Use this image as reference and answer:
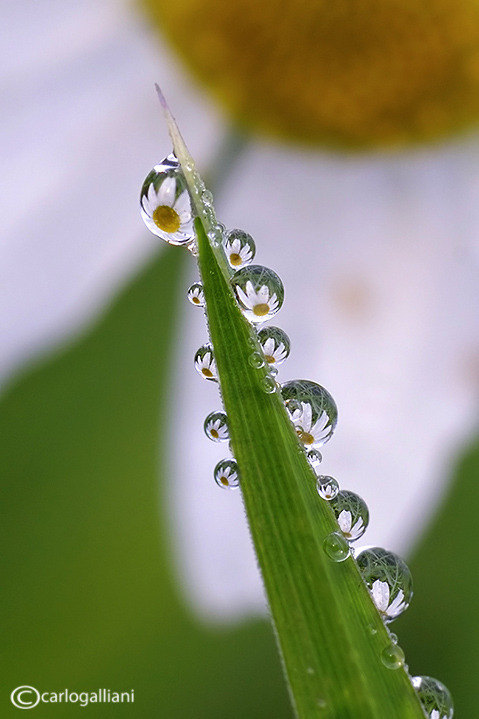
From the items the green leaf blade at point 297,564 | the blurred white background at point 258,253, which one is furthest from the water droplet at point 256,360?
the blurred white background at point 258,253

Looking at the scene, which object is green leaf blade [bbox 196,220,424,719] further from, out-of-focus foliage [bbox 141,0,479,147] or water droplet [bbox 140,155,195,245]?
out-of-focus foliage [bbox 141,0,479,147]

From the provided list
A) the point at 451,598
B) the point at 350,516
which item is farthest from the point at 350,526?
the point at 451,598

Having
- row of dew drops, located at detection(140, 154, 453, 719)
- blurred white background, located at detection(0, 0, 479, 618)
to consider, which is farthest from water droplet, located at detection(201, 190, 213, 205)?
blurred white background, located at detection(0, 0, 479, 618)

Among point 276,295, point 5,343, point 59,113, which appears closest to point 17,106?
point 59,113

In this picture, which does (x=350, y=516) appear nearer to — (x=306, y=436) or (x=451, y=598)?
(x=306, y=436)

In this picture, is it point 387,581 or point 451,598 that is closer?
point 387,581
